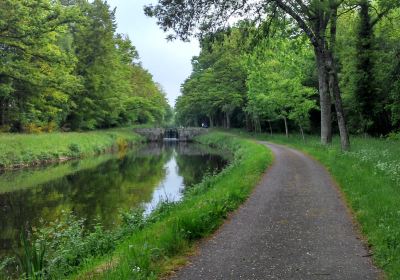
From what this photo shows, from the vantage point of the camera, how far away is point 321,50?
65.4 feet

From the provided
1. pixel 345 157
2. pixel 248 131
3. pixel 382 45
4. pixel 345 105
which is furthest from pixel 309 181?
pixel 248 131

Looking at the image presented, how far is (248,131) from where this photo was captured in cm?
5491

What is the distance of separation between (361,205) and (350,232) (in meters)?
1.83

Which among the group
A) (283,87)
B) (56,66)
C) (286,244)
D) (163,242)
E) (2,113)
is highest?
(56,66)

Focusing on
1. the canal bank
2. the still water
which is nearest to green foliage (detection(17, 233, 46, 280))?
the canal bank

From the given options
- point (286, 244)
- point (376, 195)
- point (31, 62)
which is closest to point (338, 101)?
point (376, 195)

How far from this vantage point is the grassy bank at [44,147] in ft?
85.7

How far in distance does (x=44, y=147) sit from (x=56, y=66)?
8.08m

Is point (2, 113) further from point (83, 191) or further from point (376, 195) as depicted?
point (376, 195)

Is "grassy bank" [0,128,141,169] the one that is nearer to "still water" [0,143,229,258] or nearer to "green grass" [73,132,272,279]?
"still water" [0,143,229,258]

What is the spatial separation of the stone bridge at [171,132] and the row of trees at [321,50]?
88.8 ft

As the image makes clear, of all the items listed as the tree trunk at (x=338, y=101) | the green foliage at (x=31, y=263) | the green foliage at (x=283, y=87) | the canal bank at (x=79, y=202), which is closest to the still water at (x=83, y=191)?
the canal bank at (x=79, y=202)

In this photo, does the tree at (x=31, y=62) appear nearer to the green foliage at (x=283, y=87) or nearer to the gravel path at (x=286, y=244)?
the green foliage at (x=283, y=87)

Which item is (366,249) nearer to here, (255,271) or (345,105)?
(255,271)
